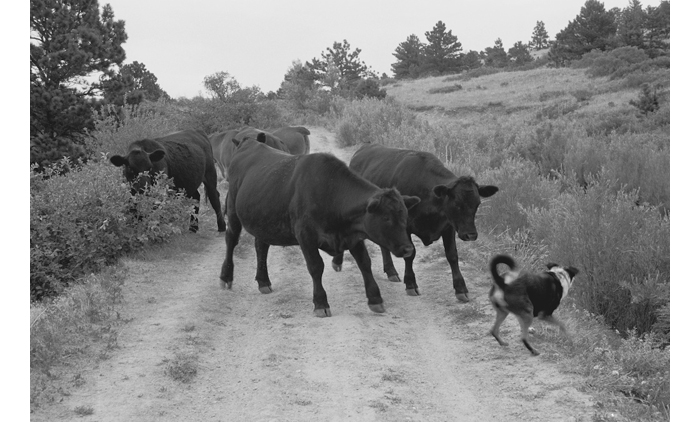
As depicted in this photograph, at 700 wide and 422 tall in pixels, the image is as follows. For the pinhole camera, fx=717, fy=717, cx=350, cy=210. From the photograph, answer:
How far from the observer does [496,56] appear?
278ft

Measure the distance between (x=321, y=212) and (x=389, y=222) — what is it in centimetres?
90

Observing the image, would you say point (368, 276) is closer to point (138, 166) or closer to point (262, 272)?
point (262, 272)

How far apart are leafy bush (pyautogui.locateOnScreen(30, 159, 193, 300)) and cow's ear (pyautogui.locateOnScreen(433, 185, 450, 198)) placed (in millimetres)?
4816

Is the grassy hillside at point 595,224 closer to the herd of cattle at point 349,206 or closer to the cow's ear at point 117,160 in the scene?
the herd of cattle at point 349,206

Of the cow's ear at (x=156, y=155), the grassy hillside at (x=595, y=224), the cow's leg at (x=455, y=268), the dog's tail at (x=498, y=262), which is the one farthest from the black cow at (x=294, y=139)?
the dog's tail at (x=498, y=262)

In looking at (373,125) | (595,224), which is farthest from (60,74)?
(595,224)

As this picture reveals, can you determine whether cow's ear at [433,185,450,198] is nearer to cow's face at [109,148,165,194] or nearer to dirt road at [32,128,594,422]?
dirt road at [32,128,594,422]

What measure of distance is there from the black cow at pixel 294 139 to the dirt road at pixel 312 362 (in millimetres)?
9517

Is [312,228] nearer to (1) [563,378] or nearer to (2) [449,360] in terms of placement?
(2) [449,360]

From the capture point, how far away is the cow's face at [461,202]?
8.46m

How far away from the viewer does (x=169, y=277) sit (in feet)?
33.8

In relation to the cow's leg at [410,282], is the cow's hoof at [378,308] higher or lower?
lower

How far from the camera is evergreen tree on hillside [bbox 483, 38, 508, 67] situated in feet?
262

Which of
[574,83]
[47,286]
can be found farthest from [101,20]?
[574,83]
